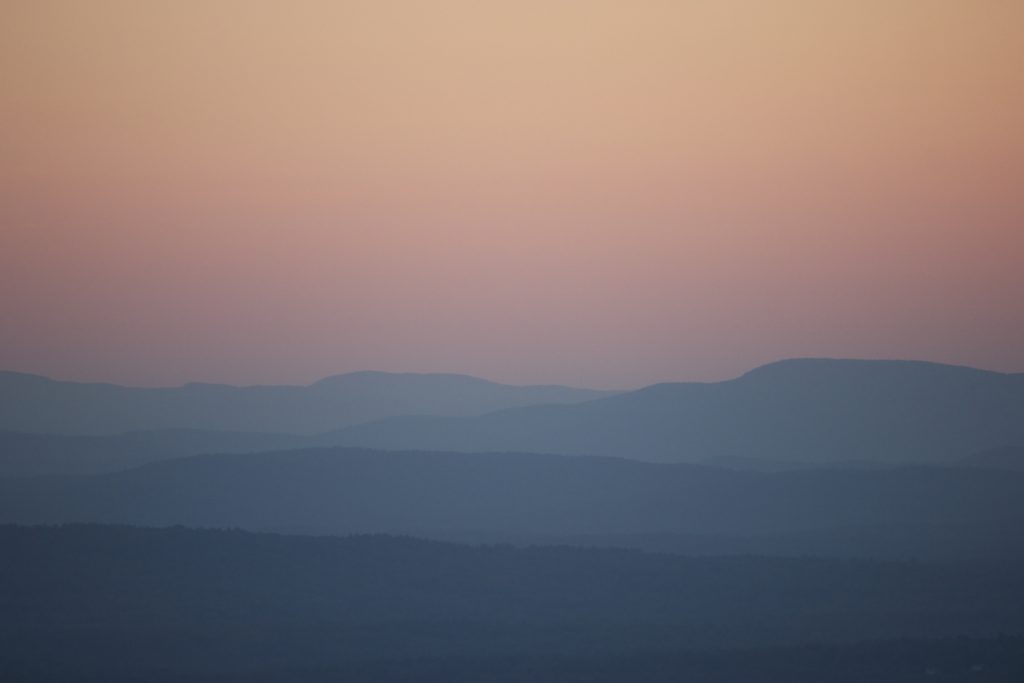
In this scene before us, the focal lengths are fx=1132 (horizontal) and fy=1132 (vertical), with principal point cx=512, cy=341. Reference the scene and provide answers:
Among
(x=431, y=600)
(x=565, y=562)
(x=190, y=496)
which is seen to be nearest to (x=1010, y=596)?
(x=565, y=562)

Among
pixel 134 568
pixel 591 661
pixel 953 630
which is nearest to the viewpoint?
pixel 591 661

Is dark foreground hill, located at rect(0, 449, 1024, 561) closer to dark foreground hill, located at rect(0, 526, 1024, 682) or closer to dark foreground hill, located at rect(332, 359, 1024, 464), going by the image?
dark foreground hill, located at rect(0, 526, 1024, 682)

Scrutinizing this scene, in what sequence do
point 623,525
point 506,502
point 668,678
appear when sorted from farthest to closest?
point 506,502, point 623,525, point 668,678

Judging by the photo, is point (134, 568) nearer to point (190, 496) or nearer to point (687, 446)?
point (190, 496)

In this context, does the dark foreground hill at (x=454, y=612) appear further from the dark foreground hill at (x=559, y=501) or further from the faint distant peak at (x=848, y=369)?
the faint distant peak at (x=848, y=369)

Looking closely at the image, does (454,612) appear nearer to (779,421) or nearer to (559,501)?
(559,501)

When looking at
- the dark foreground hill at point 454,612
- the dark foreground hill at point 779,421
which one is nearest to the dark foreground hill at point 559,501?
the dark foreground hill at point 454,612

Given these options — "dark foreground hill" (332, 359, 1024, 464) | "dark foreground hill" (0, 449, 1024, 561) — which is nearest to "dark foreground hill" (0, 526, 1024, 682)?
"dark foreground hill" (0, 449, 1024, 561)
